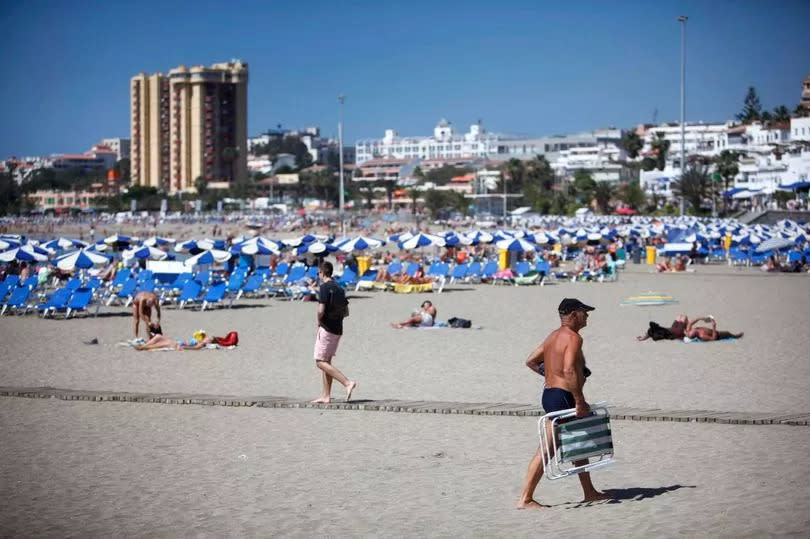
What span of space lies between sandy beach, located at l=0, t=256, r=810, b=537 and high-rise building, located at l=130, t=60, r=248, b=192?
133 metres

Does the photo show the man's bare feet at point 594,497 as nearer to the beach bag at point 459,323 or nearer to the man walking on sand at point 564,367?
the man walking on sand at point 564,367

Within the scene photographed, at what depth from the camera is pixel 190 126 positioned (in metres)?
146

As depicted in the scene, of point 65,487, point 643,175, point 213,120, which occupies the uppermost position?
point 213,120

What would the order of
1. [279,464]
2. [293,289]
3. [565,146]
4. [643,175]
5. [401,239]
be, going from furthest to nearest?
1. [565,146]
2. [643,175]
3. [401,239]
4. [293,289]
5. [279,464]

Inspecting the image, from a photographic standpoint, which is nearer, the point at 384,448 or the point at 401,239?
the point at 384,448

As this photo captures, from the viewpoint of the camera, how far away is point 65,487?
21.2 ft

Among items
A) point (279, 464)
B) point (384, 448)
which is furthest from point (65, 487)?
point (384, 448)

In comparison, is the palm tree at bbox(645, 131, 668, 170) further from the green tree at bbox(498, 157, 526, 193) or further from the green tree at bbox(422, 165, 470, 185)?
the green tree at bbox(422, 165, 470, 185)

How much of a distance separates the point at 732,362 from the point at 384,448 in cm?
611

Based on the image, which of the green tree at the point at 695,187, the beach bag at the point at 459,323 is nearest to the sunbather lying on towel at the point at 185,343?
the beach bag at the point at 459,323

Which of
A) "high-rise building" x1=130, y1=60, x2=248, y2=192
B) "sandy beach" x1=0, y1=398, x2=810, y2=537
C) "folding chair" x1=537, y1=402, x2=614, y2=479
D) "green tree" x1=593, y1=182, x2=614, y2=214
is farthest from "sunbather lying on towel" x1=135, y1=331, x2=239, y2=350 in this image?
"high-rise building" x1=130, y1=60, x2=248, y2=192

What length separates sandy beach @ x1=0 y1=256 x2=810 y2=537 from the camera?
5.72 meters

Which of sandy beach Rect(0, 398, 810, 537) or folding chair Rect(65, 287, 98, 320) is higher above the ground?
folding chair Rect(65, 287, 98, 320)

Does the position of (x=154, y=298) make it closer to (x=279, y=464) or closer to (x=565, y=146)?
(x=279, y=464)
